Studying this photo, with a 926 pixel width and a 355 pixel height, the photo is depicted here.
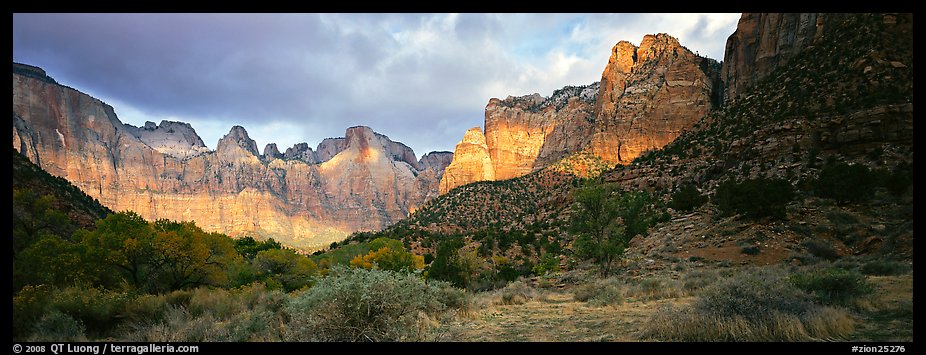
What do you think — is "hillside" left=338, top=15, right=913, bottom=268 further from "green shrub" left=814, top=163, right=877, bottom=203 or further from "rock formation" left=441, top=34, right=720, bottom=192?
"rock formation" left=441, top=34, right=720, bottom=192

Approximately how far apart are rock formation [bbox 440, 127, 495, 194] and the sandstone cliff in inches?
1337

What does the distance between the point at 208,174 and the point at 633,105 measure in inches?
6873

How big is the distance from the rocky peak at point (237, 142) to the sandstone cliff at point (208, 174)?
0.53 meters

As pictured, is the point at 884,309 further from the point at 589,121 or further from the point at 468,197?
the point at 589,121

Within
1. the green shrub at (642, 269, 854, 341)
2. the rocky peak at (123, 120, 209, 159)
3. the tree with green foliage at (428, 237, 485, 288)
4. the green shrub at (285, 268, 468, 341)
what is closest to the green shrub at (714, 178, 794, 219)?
the tree with green foliage at (428, 237, 485, 288)

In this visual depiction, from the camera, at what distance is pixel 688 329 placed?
549 centimetres

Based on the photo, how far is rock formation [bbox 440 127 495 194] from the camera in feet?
405

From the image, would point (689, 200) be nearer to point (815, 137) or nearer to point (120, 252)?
point (815, 137)

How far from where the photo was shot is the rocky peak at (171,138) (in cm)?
17562

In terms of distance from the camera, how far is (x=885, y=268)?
1106cm

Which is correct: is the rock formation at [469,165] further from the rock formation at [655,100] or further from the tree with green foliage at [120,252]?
the tree with green foliage at [120,252]

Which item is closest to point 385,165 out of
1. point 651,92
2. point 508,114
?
point 508,114

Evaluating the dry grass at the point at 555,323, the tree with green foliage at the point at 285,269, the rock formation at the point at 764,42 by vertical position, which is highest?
the rock formation at the point at 764,42

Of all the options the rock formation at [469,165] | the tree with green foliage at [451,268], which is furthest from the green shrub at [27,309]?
the rock formation at [469,165]
